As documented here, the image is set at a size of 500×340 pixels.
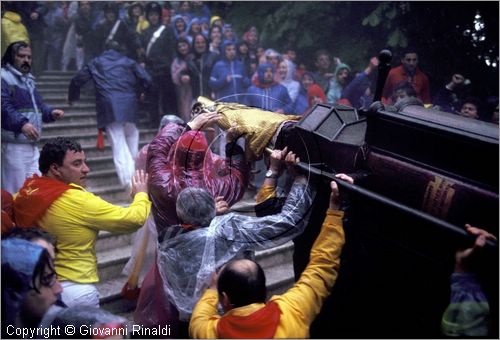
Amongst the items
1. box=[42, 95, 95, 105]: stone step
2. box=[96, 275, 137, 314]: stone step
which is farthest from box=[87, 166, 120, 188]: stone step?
box=[96, 275, 137, 314]: stone step

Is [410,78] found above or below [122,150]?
above

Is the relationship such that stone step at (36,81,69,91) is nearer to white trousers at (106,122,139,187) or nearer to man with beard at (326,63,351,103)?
white trousers at (106,122,139,187)

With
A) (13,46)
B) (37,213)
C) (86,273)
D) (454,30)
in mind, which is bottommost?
(86,273)

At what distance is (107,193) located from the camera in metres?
6.37

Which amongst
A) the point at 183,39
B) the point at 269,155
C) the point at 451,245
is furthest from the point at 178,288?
the point at 183,39

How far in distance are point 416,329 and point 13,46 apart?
453 centimetres

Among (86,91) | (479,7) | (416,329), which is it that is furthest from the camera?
(86,91)

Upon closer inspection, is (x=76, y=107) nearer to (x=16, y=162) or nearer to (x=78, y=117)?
(x=78, y=117)

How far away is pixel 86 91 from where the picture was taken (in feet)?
27.9

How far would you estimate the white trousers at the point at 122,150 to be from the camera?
6.57 m

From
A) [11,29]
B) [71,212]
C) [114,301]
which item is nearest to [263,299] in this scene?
[71,212]

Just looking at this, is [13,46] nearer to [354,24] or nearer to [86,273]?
[86,273]

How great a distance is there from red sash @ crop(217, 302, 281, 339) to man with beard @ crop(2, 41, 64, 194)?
3.43 metres

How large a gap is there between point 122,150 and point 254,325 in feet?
15.7
